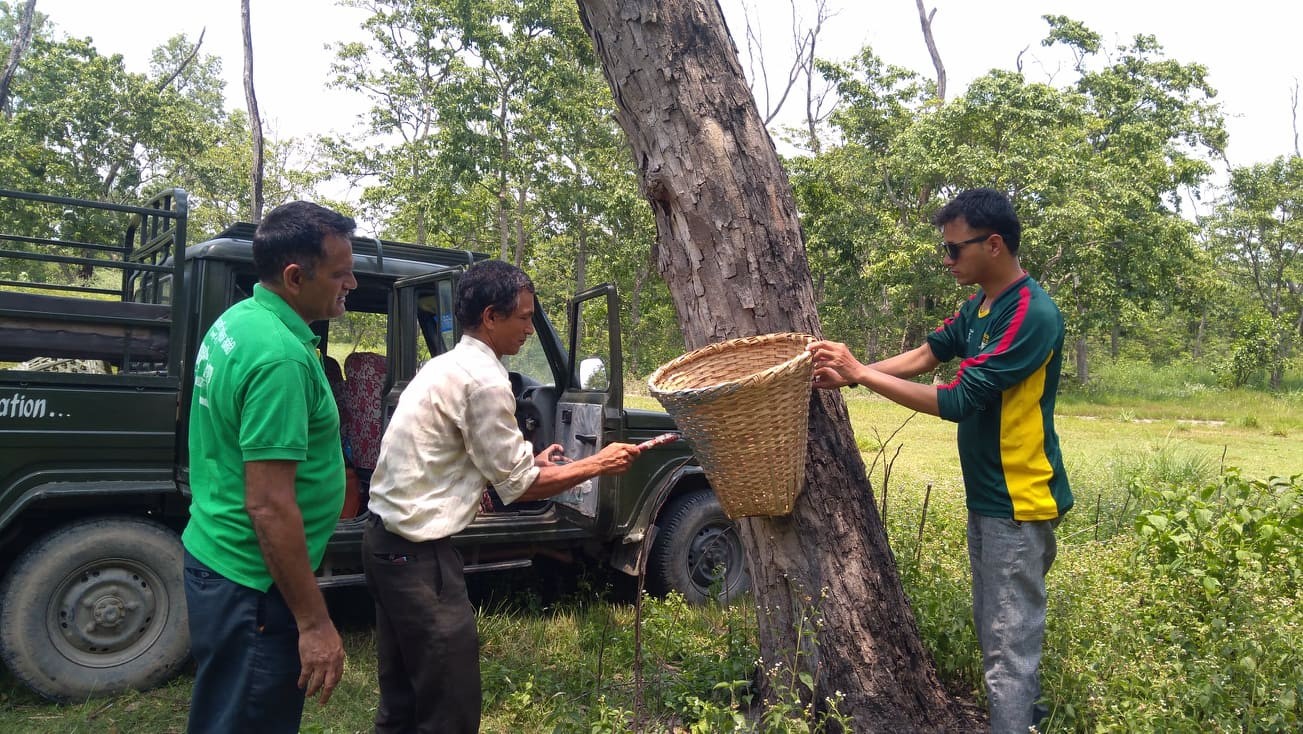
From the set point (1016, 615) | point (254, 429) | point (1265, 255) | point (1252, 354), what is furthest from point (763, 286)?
point (1265, 255)

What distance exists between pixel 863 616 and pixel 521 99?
22109mm

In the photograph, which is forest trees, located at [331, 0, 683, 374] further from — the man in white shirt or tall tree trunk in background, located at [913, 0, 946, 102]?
the man in white shirt

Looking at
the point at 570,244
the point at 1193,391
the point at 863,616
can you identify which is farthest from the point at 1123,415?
the point at 863,616

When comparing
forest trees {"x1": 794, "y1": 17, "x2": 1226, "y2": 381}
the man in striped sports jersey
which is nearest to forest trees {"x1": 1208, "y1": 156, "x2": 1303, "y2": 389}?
forest trees {"x1": 794, "y1": 17, "x2": 1226, "y2": 381}

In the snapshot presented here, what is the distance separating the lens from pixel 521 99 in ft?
75.3

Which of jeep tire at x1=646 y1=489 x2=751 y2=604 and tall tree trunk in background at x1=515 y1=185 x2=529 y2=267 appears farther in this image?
tall tree trunk in background at x1=515 y1=185 x2=529 y2=267

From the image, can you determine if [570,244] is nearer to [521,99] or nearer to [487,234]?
[487,234]

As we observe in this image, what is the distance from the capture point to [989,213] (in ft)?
8.59

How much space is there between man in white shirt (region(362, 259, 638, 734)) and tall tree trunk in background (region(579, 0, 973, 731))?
0.75m

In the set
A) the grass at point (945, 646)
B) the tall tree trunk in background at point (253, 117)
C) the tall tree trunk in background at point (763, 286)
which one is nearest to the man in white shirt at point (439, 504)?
the grass at point (945, 646)

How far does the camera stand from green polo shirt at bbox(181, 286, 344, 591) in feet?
6.07

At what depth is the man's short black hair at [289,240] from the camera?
203 centimetres

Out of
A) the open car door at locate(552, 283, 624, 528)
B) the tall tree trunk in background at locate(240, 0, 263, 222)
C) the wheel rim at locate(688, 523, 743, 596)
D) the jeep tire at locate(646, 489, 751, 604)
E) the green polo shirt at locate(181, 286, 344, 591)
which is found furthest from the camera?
the tall tree trunk in background at locate(240, 0, 263, 222)

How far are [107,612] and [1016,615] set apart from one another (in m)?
3.84
